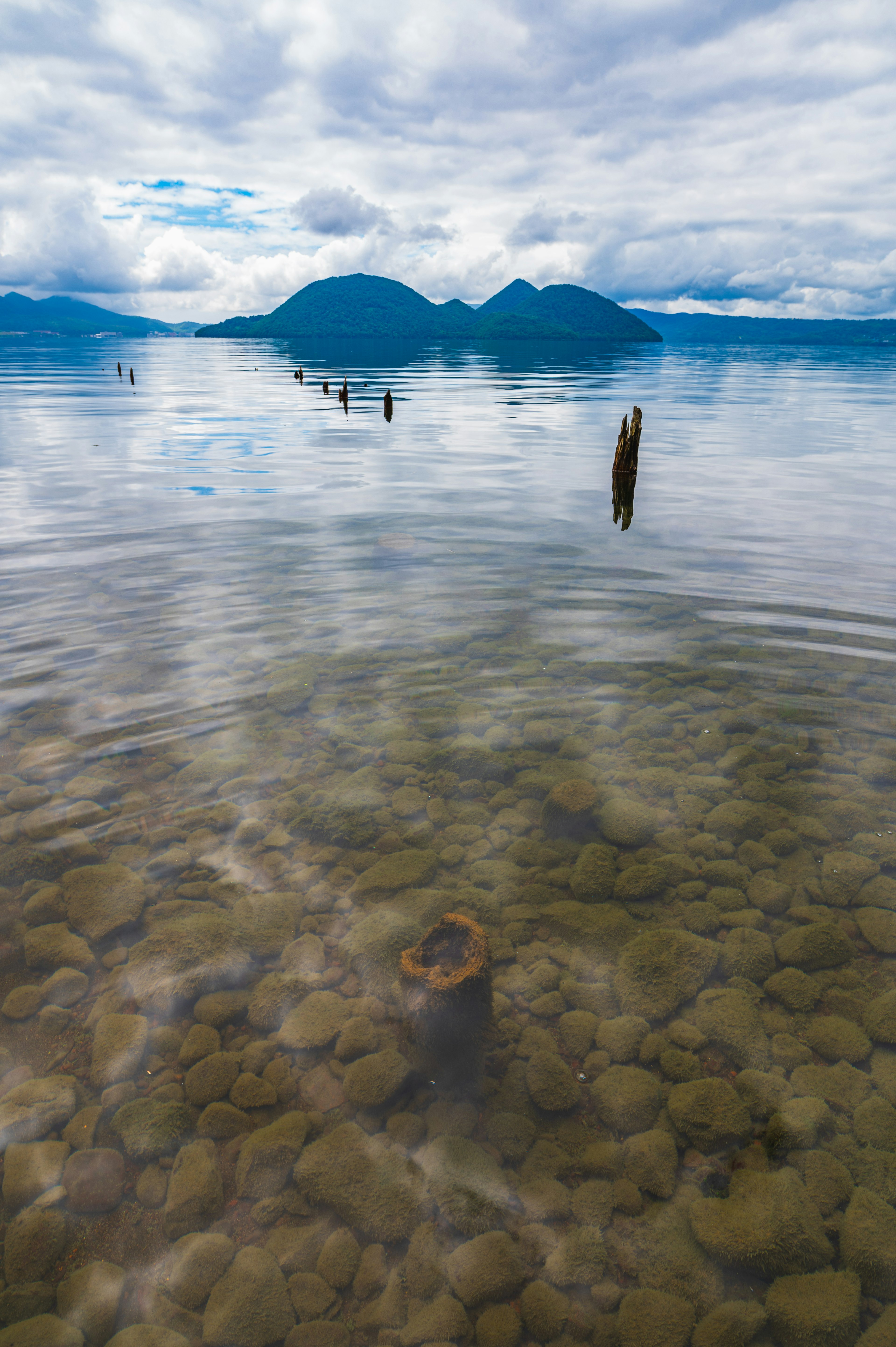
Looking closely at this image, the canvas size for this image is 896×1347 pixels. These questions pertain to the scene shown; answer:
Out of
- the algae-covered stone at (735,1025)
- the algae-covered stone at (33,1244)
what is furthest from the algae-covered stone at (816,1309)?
the algae-covered stone at (33,1244)

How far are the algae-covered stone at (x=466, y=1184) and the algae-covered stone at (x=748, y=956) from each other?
2.38 m

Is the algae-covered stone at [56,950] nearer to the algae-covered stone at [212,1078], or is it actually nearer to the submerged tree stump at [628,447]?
the algae-covered stone at [212,1078]

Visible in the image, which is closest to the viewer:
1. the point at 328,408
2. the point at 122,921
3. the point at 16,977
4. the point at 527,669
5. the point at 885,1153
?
the point at 885,1153

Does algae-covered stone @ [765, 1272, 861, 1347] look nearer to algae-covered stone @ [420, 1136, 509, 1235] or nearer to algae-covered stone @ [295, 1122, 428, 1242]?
algae-covered stone @ [420, 1136, 509, 1235]

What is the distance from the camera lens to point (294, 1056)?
474 centimetres

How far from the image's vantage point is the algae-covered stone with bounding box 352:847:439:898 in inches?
241

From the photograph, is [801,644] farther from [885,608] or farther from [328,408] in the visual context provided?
[328,408]

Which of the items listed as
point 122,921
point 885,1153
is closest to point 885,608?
point 885,1153

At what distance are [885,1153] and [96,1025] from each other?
5.25 meters

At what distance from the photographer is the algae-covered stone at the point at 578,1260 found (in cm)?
363

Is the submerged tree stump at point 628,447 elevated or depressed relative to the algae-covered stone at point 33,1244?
elevated

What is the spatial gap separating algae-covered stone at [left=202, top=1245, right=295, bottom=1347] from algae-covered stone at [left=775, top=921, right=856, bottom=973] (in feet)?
13.5

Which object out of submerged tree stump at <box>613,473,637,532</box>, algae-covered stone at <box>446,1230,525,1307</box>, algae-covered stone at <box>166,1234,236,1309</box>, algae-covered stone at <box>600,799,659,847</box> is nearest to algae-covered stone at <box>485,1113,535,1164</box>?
algae-covered stone at <box>446,1230,525,1307</box>

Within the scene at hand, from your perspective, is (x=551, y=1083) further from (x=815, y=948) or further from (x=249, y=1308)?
(x=815, y=948)
